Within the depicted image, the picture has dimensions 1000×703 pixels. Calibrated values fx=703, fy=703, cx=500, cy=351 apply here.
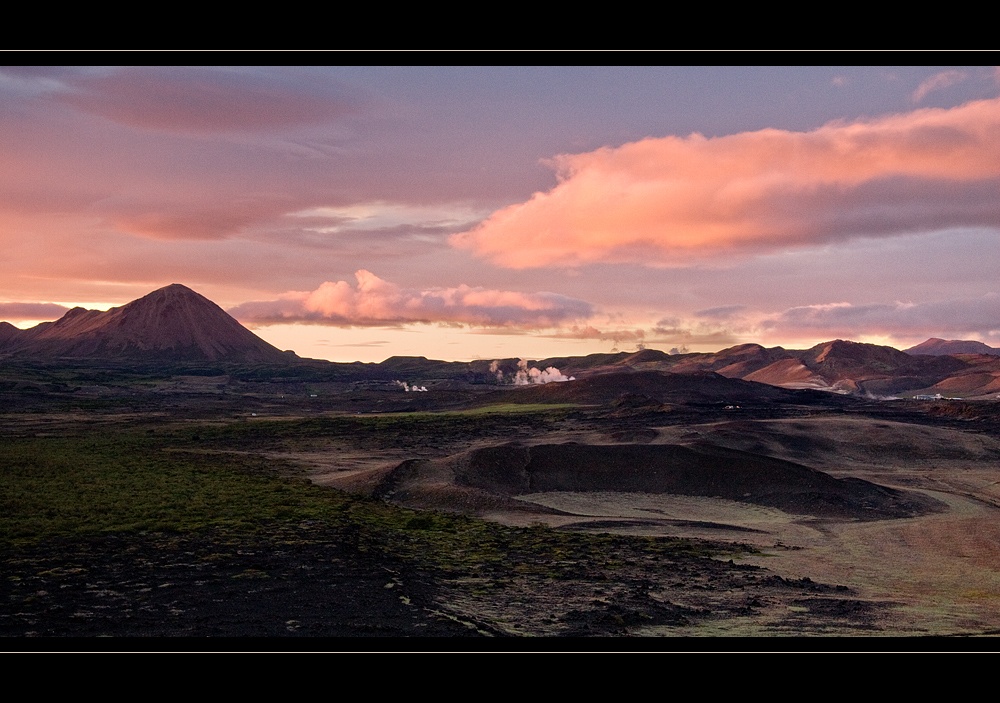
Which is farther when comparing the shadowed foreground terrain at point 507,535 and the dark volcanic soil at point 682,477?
the dark volcanic soil at point 682,477

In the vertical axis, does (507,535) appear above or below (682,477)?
below

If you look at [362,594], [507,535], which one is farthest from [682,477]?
[362,594]

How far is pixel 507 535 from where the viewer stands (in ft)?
104

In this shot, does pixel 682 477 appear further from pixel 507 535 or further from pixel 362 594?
pixel 362 594

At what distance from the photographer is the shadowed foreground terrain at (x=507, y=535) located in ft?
62.7

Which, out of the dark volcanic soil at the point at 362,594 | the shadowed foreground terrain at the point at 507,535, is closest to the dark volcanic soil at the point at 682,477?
the shadowed foreground terrain at the point at 507,535

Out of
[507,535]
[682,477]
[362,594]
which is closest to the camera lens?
[362,594]

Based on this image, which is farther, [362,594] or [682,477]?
[682,477]

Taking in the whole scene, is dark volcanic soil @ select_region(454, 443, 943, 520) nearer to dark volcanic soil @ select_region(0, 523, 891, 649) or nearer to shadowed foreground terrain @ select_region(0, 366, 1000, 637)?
shadowed foreground terrain @ select_region(0, 366, 1000, 637)

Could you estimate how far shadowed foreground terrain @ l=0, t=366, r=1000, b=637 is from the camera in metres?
19.1

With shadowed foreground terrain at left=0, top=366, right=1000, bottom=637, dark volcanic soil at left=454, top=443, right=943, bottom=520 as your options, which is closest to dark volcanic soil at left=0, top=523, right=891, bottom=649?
shadowed foreground terrain at left=0, top=366, right=1000, bottom=637

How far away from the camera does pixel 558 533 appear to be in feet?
106

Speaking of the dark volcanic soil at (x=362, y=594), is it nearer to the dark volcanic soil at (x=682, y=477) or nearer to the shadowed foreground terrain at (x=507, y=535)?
the shadowed foreground terrain at (x=507, y=535)
